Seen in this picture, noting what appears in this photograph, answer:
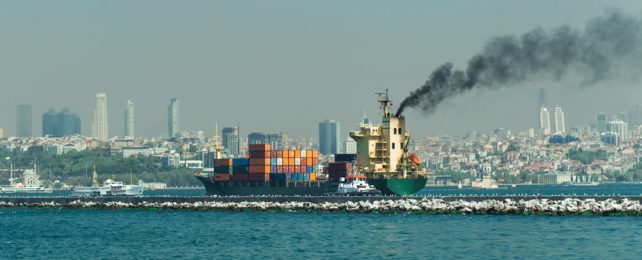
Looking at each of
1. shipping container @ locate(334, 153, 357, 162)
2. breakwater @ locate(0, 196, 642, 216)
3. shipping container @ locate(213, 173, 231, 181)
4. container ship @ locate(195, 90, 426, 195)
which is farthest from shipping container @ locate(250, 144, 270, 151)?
breakwater @ locate(0, 196, 642, 216)

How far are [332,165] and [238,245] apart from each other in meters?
34.4

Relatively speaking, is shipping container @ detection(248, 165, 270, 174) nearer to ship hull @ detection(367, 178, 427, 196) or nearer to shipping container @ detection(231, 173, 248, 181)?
shipping container @ detection(231, 173, 248, 181)

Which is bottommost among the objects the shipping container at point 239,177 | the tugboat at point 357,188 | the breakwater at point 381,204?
the breakwater at point 381,204

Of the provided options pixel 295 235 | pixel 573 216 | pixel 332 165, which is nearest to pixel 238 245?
pixel 295 235

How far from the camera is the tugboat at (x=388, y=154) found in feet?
283

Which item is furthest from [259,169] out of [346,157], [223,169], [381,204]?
[381,204]

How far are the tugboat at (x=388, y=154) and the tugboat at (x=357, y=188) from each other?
1.16 metres

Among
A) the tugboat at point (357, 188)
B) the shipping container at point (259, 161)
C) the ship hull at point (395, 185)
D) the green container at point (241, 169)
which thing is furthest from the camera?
the green container at point (241, 169)

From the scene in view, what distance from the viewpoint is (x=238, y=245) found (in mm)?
57688

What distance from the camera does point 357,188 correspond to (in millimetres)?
84250

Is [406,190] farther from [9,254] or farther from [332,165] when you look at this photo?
[9,254]

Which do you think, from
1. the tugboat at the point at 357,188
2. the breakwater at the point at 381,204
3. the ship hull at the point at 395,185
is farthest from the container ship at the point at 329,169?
the breakwater at the point at 381,204

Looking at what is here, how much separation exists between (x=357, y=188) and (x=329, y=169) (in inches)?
321

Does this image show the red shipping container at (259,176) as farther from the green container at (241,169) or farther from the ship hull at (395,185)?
the ship hull at (395,185)
